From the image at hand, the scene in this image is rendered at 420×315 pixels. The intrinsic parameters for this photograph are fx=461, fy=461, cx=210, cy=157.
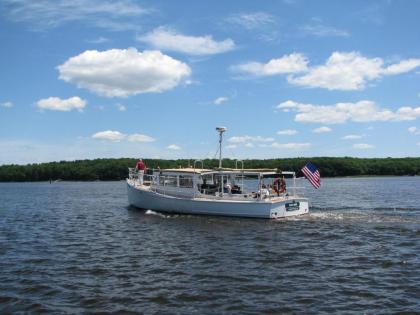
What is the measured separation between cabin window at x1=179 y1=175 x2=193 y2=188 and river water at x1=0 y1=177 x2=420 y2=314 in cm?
508

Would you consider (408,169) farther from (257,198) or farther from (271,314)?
(271,314)

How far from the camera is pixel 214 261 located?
1980cm

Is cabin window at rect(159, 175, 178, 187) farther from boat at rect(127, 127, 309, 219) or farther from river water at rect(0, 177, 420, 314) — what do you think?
river water at rect(0, 177, 420, 314)

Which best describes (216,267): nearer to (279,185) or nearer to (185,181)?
(279,185)

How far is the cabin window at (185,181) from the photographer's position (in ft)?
119

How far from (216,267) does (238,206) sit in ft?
Result: 47.9

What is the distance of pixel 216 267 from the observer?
61.3 feet

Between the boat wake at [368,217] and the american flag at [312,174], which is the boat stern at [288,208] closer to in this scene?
the boat wake at [368,217]

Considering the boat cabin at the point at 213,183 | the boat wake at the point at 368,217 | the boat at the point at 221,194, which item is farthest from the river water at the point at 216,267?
the boat cabin at the point at 213,183

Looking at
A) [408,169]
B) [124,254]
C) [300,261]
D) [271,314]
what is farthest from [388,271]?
[408,169]

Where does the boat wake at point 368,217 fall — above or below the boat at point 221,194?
below

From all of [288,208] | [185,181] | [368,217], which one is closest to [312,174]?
[288,208]

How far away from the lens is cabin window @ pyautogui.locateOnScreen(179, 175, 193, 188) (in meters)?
36.4

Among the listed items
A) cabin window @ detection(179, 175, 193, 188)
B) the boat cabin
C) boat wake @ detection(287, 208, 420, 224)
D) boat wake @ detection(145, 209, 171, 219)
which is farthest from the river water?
cabin window @ detection(179, 175, 193, 188)
